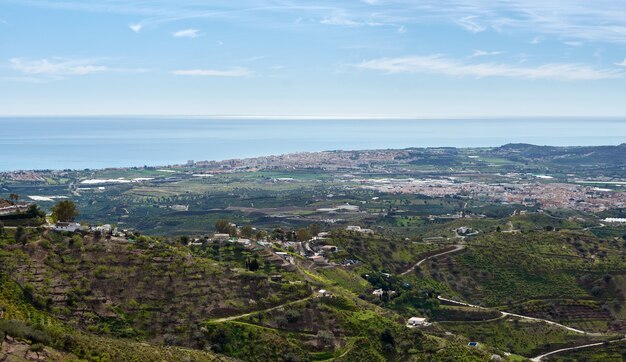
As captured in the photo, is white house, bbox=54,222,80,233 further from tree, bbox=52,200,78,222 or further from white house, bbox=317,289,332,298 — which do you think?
white house, bbox=317,289,332,298

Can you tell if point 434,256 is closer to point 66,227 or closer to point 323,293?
point 323,293

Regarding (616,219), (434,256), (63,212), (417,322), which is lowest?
(417,322)

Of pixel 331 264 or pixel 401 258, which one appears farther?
pixel 401 258

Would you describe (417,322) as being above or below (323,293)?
below

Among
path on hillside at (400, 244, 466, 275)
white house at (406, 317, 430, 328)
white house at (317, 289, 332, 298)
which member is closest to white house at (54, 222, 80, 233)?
white house at (317, 289, 332, 298)

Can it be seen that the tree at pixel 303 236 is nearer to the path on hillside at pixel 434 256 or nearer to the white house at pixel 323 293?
the path on hillside at pixel 434 256

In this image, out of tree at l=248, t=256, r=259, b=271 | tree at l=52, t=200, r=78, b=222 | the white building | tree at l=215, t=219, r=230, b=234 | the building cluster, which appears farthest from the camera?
the building cluster

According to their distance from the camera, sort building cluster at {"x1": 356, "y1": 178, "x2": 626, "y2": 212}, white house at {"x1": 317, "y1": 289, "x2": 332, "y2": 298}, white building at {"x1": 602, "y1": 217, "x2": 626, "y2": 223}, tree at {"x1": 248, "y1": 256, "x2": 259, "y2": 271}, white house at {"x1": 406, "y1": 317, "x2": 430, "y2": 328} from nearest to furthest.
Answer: white house at {"x1": 317, "y1": 289, "x2": 332, "y2": 298} → white house at {"x1": 406, "y1": 317, "x2": 430, "y2": 328} → tree at {"x1": 248, "y1": 256, "x2": 259, "y2": 271} → white building at {"x1": 602, "y1": 217, "x2": 626, "y2": 223} → building cluster at {"x1": 356, "y1": 178, "x2": 626, "y2": 212}

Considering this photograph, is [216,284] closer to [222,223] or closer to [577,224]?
[222,223]

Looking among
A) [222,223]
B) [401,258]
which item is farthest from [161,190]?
[401,258]

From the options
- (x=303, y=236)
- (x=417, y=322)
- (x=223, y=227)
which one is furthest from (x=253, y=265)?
(x=223, y=227)

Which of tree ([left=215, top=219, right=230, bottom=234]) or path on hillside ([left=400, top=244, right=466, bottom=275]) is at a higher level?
tree ([left=215, top=219, right=230, bottom=234])
